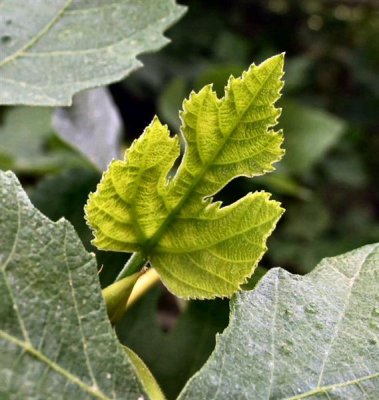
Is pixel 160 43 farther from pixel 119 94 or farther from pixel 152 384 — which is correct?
pixel 119 94

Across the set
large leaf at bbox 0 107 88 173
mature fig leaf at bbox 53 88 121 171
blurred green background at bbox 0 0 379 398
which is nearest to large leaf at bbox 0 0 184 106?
blurred green background at bbox 0 0 379 398

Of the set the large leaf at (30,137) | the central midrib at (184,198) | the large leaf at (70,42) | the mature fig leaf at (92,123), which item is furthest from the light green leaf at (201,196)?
the large leaf at (30,137)

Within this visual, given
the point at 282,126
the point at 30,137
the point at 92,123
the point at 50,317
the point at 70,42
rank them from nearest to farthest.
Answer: the point at 50,317 → the point at 70,42 → the point at 92,123 → the point at 30,137 → the point at 282,126

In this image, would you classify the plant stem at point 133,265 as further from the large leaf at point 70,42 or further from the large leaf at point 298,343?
the large leaf at point 70,42

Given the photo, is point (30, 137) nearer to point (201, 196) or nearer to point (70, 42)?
point (70, 42)

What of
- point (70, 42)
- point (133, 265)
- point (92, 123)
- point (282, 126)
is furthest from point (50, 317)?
point (282, 126)

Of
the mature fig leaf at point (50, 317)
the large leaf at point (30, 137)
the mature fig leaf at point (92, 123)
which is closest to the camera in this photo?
the mature fig leaf at point (50, 317)

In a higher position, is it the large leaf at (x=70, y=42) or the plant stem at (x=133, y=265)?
the large leaf at (x=70, y=42)
